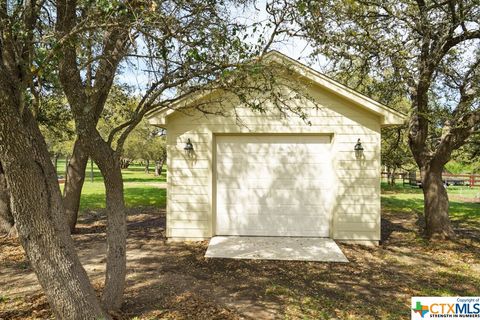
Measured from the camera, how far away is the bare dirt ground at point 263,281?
421cm

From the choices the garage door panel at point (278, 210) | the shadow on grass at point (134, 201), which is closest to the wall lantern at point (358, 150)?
the garage door panel at point (278, 210)

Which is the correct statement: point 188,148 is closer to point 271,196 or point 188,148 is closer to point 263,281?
point 271,196

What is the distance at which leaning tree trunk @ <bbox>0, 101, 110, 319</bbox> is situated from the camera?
2.79 metres

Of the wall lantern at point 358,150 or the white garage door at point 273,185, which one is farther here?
the white garage door at point 273,185

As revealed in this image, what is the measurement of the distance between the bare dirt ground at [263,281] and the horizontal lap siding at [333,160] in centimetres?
57

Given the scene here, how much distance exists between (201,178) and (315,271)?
3334 mm

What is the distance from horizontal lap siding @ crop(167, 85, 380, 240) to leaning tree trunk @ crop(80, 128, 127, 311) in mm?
3697

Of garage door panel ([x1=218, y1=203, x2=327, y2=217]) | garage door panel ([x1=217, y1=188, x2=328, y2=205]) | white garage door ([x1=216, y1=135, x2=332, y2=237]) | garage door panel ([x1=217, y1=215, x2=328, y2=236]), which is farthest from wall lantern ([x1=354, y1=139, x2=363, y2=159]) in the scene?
garage door panel ([x1=217, y1=215, x2=328, y2=236])

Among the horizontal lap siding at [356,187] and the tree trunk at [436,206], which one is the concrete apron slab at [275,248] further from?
the tree trunk at [436,206]

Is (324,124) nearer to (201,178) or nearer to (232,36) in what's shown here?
(201,178)

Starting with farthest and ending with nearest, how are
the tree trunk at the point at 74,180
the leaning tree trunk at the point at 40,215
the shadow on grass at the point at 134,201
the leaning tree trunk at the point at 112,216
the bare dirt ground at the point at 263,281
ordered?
the shadow on grass at the point at 134,201, the tree trunk at the point at 74,180, the bare dirt ground at the point at 263,281, the leaning tree trunk at the point at 112,216, the leaning tree trunk at the point at 40,215

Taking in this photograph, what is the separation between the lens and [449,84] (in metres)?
8.62

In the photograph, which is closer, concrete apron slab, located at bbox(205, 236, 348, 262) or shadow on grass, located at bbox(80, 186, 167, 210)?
concrete apron slab, located at bbox(205, 236, 348, 262)

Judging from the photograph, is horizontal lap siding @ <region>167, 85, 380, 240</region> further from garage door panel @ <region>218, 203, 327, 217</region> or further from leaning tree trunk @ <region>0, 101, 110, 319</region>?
leaning tree trunk @ <region>0, 101, 110, 319</region>
